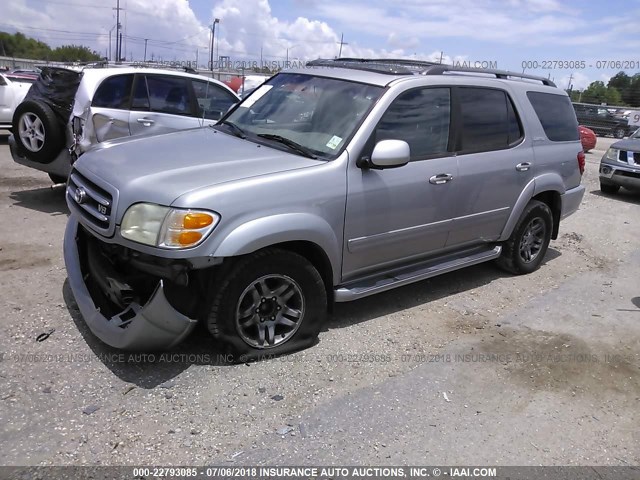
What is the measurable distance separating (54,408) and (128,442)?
54 cm

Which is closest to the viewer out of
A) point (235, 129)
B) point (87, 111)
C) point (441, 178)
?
point (441, 178)

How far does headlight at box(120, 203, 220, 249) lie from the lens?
316cm

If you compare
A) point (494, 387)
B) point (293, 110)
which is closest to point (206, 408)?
point (494, 387)

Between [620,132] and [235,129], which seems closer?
[235,129]

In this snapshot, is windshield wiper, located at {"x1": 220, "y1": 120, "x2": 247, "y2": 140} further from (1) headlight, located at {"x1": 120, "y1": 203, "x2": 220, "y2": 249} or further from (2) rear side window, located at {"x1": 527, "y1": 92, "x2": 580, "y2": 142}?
(2) rear side window, located at {"x1": 527, "y1": 92, "x2": 580, "y2": 142}

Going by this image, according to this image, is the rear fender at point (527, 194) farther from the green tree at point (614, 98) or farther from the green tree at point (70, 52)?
the green tree at point (70, 52)

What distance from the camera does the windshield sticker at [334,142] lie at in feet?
12.9

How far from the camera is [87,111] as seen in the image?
20.8ft

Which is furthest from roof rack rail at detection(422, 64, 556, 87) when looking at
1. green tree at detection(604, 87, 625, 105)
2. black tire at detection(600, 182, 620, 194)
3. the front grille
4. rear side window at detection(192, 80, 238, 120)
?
green tree at detection(604, 87, 625, 105)

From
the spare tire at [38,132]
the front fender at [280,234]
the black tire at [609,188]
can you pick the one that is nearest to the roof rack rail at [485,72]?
the front fender at [280,234]

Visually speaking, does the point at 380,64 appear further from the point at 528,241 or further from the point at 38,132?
the point at 38,132

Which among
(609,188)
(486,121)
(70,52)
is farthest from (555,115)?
(70,52)

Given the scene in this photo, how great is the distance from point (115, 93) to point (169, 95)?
75cm

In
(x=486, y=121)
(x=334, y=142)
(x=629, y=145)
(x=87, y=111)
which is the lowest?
(x=334, y=142)
